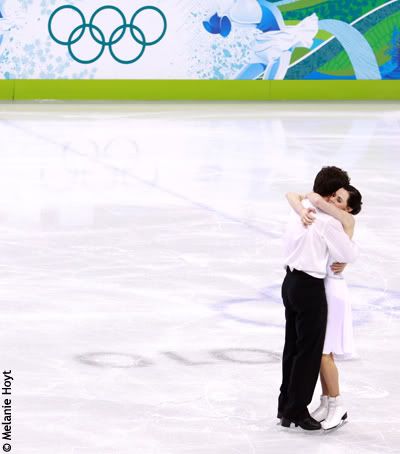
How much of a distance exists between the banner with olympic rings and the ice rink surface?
6.98 meters

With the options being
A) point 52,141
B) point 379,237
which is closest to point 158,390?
point 379,237

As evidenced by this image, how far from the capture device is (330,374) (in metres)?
4.77

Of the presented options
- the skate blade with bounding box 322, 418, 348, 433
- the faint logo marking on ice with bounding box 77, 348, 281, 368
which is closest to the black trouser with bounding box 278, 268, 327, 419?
the skate blade with bounding box 322, 418, 348, 433

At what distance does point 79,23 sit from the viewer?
2233 cm

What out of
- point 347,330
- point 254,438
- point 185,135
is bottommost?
point 254,438

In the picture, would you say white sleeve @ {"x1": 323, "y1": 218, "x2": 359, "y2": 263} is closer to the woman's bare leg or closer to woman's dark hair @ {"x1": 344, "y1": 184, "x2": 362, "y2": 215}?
woman's dark hair @ {"x1": 344, "y1": 184, "x2": 362, "y2": 215}

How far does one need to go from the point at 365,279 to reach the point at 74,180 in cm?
498

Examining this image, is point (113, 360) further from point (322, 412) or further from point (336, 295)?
point (336, 295)

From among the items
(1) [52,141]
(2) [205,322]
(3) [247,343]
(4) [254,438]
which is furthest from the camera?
(1) [52,141]

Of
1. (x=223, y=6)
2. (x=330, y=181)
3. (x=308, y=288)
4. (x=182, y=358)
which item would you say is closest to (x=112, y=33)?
(x=223, y=6)

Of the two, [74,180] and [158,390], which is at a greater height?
[74,180]

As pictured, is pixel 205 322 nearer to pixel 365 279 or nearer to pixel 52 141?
pixel 365 279

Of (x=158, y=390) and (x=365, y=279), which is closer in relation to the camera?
(x=158, y=390)

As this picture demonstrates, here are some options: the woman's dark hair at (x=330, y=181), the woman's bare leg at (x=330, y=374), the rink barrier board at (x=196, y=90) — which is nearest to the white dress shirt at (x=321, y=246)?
the woman's dark hair at (x=330, y=181)
